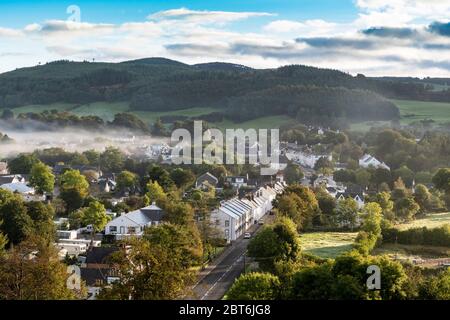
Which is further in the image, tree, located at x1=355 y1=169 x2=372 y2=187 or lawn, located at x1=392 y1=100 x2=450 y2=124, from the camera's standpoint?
lawn, located at x1=392 y1=100 x2=450 y2=124

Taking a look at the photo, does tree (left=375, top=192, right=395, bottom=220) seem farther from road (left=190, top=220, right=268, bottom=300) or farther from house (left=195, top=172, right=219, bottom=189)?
Result: house (left=195, top=172, right=219, bottom=189)

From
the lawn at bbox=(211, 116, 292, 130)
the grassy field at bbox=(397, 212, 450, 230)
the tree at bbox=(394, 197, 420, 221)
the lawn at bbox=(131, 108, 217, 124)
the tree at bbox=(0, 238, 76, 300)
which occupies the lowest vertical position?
the grassy field at bbox=(397, 212, 450, 230)

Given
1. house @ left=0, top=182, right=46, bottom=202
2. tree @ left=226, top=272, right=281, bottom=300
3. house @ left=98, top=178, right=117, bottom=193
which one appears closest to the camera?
tree @ left=226, top=272, right=281, bottom=300

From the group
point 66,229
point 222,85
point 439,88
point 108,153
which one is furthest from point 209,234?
point 439,88

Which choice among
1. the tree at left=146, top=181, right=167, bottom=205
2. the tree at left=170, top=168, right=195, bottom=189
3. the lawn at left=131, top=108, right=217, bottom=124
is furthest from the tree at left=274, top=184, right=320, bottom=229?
the lawn at left=131, top=108, right=217, bottom=124

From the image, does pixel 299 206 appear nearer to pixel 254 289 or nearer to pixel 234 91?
pixel 254 289

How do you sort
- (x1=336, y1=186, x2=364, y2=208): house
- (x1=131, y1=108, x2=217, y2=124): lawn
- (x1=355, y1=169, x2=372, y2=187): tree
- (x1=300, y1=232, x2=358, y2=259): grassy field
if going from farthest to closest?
(x1=131, y1=108, x2=217, y2=124): lawn → (x1=355, y1=169, x2=372, y2=187): tree → (x1=336, y1=186, x2=364, y2=208): house → (x1=300, y1=232, x2=358, y2=259): grassy field

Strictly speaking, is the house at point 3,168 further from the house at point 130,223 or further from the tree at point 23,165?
the house at point 130,223
